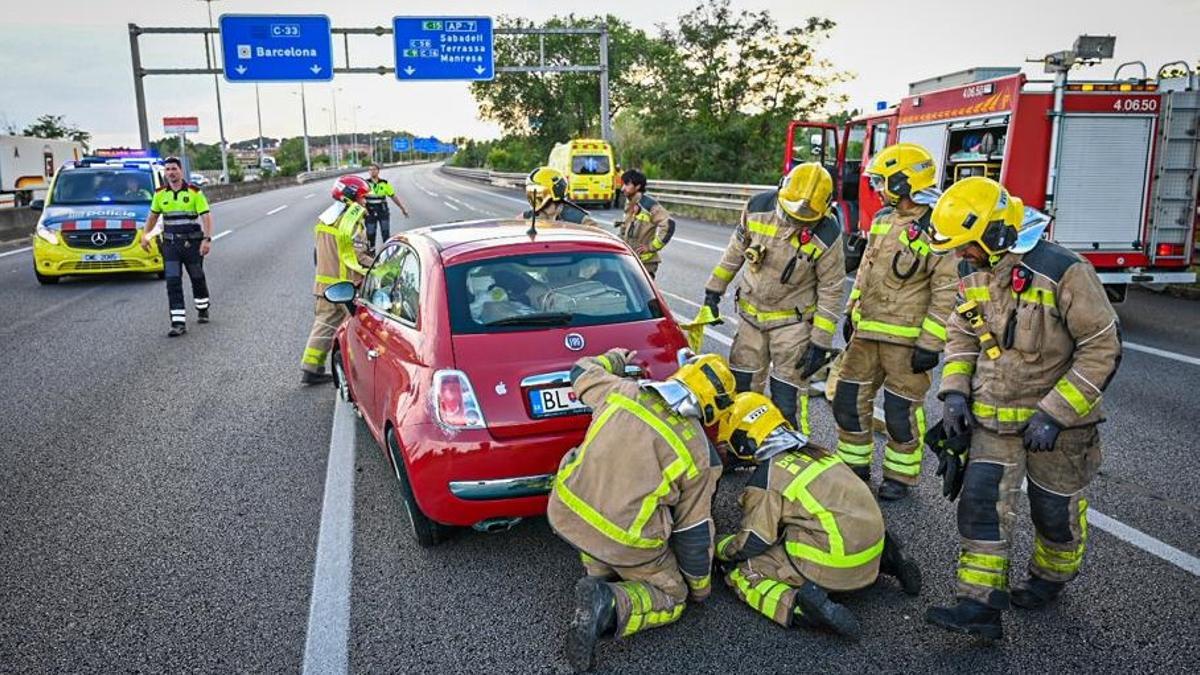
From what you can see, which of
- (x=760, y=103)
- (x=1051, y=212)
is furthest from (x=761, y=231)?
(x=760, y=103)

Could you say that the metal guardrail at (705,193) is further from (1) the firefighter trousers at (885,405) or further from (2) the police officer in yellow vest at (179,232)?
(1) the firefighter trousers at (885,405)

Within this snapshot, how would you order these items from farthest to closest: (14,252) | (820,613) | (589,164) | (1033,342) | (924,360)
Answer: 1. (589,164)
2. (14,252)
3. (924,360)
4. (1033,342)
5. (820,613)

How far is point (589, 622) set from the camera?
10.5ft

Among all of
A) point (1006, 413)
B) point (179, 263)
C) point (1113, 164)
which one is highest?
point (1113, 164)

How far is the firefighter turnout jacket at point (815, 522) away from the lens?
3473 mm

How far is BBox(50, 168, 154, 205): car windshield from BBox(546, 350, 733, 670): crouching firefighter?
1289 centimetres

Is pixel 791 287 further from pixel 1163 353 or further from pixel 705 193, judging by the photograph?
pixel 705 193

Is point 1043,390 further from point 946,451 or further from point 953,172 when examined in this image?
point 953,172

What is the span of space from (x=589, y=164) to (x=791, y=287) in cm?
2851

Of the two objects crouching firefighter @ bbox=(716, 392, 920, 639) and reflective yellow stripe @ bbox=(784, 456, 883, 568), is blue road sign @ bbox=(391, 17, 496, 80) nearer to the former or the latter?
crouching firefighter @ bbox=(716, 392, 920, 639)

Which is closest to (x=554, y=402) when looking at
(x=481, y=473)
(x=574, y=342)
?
(x=574, y=342)

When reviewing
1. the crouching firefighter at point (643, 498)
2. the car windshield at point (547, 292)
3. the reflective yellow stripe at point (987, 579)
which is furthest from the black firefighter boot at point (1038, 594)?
the car windshield at point (547, 292)

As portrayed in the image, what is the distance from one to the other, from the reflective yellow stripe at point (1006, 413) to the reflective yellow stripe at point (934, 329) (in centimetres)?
100

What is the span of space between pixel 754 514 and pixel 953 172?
944cm
